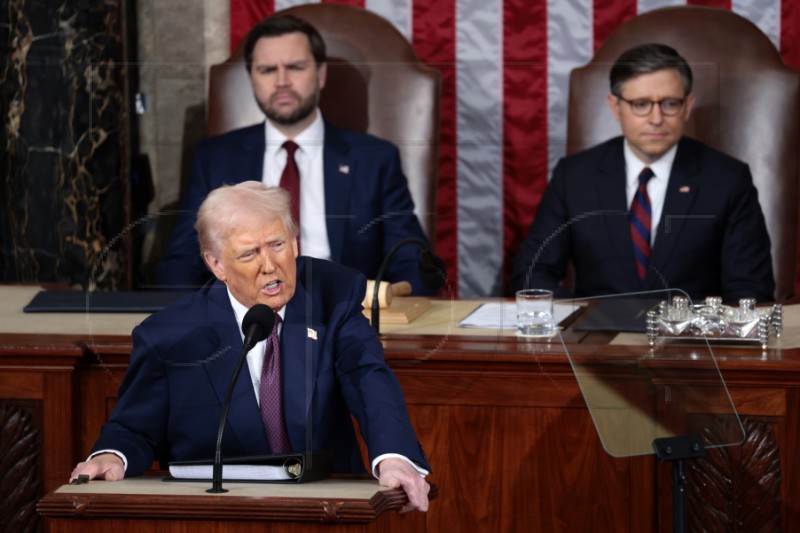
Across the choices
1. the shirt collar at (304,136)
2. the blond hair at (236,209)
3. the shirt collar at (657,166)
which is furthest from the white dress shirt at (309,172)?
the shirt collar at (657,166)

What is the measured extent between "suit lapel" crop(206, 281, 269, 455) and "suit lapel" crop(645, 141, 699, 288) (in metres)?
2.04

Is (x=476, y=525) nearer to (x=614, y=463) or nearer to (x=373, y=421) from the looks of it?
(x=614, y=463)

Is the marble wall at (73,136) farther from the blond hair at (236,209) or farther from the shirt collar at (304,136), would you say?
the blond hair at (236,209)

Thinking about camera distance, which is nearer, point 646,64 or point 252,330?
point 252,330

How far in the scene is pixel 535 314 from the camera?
3811 mm

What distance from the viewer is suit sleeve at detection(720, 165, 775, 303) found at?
14.4ft

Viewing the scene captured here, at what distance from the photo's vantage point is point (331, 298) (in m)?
2.76

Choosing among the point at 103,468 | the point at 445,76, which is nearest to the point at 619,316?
the point at 103,468

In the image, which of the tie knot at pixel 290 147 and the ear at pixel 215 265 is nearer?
the ear at pixel 215 265

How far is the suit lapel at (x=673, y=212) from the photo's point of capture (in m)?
4.41

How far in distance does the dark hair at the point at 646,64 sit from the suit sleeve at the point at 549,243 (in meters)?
0.40

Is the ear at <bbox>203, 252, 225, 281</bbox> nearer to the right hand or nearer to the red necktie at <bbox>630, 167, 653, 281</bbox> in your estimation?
the right hand

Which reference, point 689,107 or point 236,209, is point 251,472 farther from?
point 689,107

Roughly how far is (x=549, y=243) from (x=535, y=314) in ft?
2.68
